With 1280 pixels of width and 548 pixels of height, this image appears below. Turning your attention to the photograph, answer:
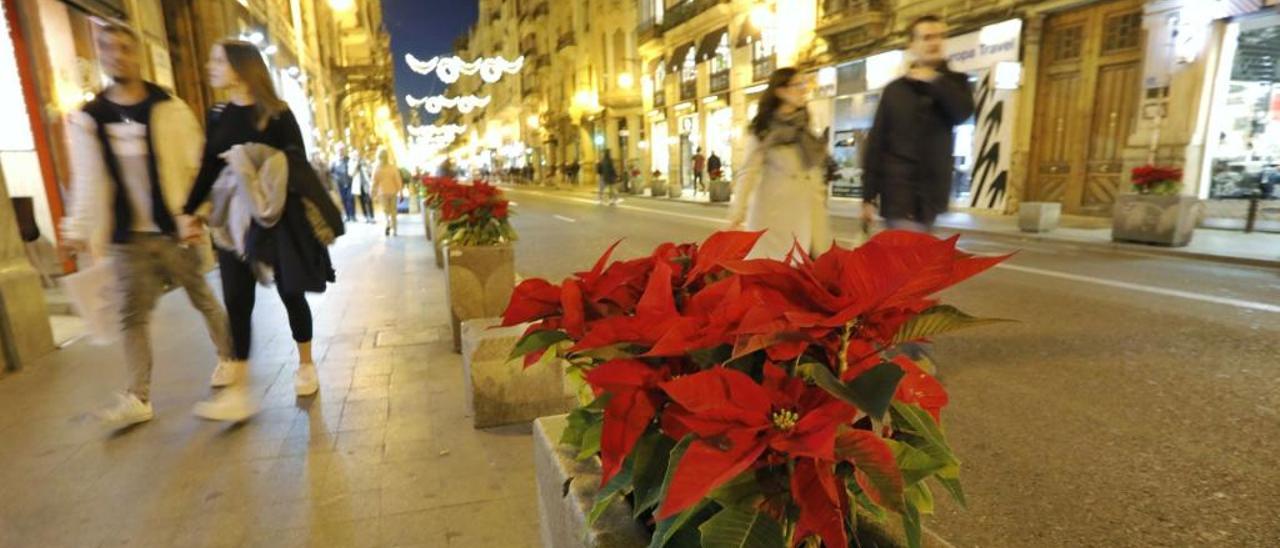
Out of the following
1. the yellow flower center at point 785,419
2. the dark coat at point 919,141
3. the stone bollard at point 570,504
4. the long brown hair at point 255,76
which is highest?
the long brown hair at point 255,76

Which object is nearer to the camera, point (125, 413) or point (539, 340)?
point (539, 340)

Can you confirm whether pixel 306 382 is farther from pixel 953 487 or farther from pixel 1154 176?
pixel 1154 176

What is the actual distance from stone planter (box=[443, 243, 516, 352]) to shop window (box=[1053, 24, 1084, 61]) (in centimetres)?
1411

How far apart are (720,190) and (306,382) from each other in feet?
60.9

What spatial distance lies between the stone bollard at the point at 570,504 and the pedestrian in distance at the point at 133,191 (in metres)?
2.95

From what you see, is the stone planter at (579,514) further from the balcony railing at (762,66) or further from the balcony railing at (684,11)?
the balcony railing at (684,11)

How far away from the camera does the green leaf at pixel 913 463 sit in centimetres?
95

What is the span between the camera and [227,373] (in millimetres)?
3863

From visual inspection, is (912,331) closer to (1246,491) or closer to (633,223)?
(1246,491)

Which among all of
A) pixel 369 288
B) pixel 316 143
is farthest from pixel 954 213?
pixel 316 143

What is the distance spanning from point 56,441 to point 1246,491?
5594 mm

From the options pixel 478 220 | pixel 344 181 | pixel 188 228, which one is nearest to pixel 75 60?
pixel 478 220

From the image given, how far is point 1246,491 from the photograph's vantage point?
268cm

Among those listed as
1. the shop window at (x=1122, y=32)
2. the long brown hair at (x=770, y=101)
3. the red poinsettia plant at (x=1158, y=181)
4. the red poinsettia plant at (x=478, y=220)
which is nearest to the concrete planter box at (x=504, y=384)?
the red poinsettia plant at (x=478, y=220)
